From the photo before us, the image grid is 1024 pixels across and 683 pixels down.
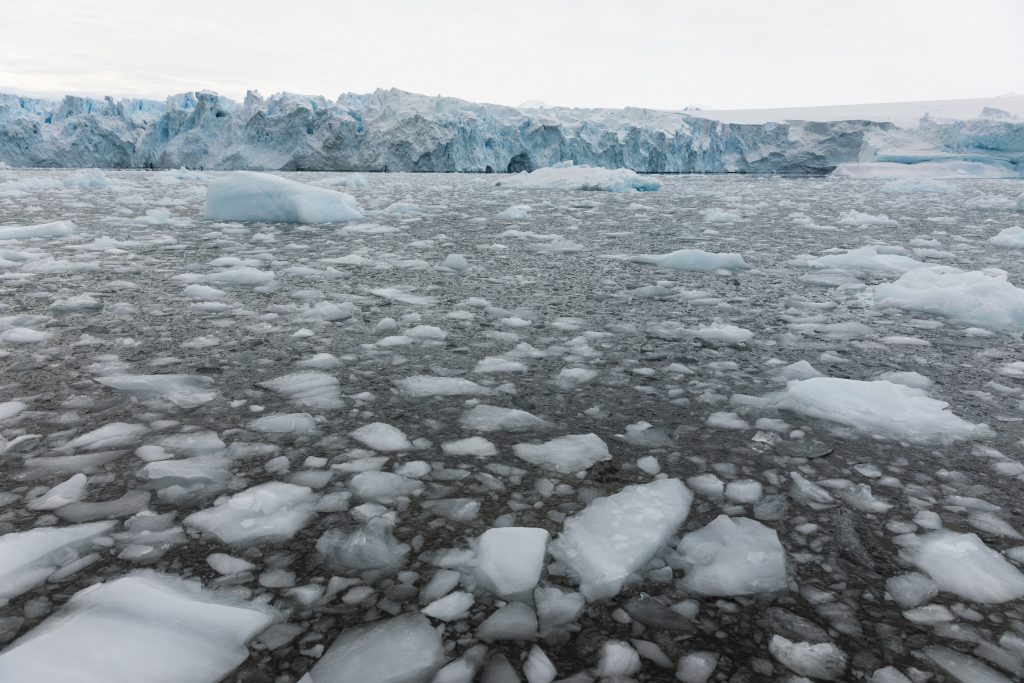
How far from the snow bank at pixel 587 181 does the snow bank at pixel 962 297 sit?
10.6 meters

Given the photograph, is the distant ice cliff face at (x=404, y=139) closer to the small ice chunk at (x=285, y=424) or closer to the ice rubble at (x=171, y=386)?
the ice rubble at (x=171, y=386)

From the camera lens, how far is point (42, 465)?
1333mm

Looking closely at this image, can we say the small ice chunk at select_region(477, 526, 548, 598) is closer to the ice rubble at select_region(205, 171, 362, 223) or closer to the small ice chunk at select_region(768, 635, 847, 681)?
the small ice chunk at select_region(768, 635, 847, 681)

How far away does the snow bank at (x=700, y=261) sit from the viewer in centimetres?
394

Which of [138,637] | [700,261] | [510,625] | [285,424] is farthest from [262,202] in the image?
[510,625]

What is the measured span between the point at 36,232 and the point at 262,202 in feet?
6.38

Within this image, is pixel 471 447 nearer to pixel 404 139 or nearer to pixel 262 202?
pixel 262 202

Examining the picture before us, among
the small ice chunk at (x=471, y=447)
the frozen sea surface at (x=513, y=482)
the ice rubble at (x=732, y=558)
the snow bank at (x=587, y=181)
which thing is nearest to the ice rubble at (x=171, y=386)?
the frozen sea surface at (x=513, y=482)

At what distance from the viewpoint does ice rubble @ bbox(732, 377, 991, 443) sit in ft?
5.24

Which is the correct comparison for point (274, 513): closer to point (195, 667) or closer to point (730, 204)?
point (195, 667)

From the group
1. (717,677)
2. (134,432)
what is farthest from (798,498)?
(134,432)

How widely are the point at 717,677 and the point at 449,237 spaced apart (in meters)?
4.69

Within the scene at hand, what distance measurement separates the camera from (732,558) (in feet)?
3.60

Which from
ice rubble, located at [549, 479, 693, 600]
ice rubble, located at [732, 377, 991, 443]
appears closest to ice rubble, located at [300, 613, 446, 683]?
ice rubble, located at [549, 479, 693, 600]
